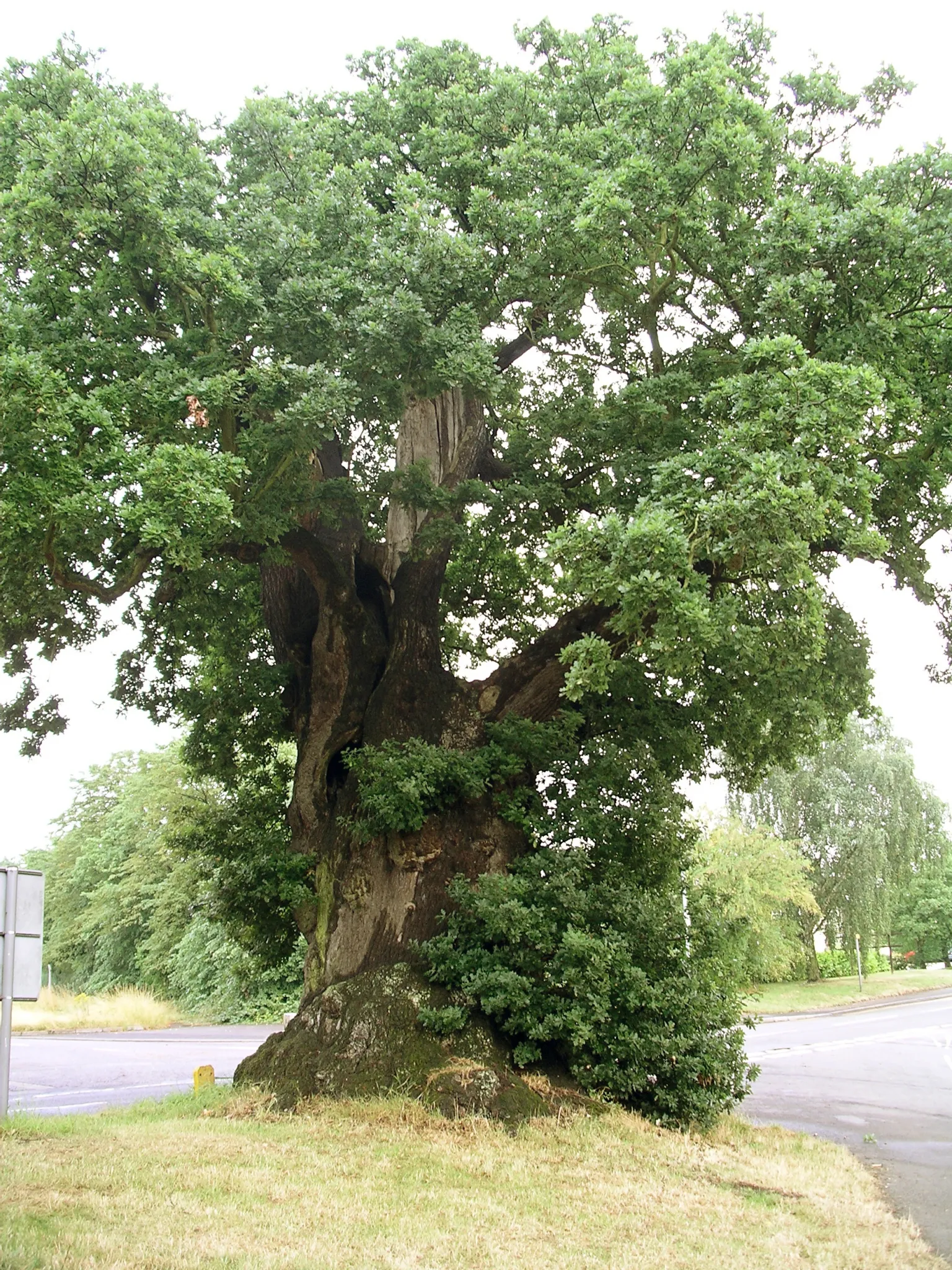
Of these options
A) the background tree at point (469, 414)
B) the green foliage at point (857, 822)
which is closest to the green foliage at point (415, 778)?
the background tree at point (469, 414)

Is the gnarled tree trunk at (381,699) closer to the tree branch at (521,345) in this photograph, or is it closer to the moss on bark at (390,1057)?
the moss on bark at (390,1057)

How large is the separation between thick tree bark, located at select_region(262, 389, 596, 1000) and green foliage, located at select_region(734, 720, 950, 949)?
2767 cm

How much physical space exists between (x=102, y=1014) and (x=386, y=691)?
81.7ft

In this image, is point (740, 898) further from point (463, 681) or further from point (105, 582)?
point (105, 582)

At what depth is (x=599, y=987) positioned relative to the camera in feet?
32.8

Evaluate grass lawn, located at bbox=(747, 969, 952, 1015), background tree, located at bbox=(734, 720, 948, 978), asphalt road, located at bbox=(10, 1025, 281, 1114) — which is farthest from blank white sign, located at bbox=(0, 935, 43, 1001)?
background tree, located at bbox=(734, 720, 948, 978)

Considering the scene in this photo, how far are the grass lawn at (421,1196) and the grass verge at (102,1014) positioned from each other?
23.4 metres

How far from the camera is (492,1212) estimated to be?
648 cm

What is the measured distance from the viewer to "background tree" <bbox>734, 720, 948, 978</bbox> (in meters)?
37.8

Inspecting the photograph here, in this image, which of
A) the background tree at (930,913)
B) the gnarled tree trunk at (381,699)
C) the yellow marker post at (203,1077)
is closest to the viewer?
the gnarled tree trunk at (381,699)

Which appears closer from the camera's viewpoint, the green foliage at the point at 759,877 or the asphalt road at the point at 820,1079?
the asphalt road at the point at 820,1079

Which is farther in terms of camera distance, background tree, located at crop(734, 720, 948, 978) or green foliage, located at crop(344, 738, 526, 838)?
background tree, located at crop(734, 720, 948, 978)

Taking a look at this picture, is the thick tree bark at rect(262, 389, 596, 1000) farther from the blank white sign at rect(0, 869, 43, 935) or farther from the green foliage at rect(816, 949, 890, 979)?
the green foliage at rect(816, 949, 890, 979)

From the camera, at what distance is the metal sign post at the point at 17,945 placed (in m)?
8.62
